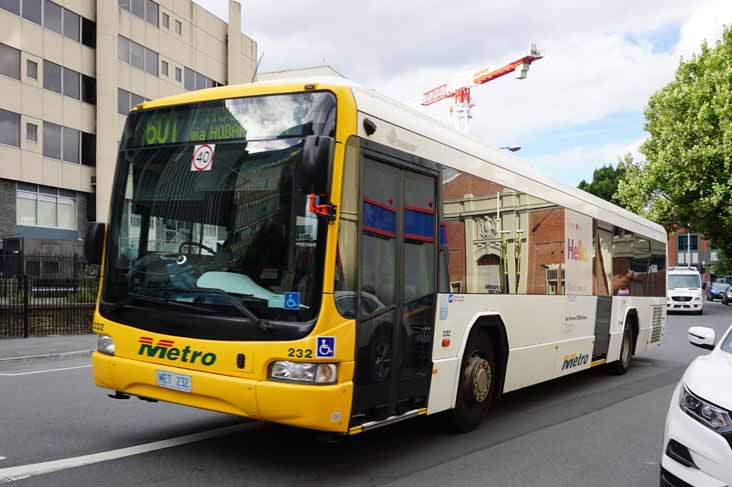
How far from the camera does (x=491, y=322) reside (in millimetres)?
7492

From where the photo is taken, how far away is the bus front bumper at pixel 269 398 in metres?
5.03

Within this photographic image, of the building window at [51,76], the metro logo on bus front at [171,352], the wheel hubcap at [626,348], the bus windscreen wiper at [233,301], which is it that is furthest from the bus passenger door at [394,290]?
the building window at [51,76]

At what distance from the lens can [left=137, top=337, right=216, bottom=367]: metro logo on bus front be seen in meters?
5.38

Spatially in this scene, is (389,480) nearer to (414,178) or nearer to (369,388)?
(369,388)

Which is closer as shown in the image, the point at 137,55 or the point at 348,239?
the point at 348,239

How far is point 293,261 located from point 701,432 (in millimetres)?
2835

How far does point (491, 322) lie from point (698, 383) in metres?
2.97

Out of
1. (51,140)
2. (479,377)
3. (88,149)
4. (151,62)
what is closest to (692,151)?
(151,62)

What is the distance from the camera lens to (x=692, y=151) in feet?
124

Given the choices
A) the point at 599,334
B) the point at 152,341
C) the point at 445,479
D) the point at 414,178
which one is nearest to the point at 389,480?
the point at 445,479

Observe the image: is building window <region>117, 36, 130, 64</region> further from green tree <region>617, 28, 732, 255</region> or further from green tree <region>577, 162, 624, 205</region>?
green tree <region>577, 162, 624, 205</region>

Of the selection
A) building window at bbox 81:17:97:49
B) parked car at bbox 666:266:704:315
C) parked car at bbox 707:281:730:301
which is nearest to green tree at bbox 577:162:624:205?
parked car at bbox 707:281:730:301

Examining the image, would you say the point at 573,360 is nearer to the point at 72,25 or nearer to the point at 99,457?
the point at 99,457

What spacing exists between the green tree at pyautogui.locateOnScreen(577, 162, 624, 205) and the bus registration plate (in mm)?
A: 65961
